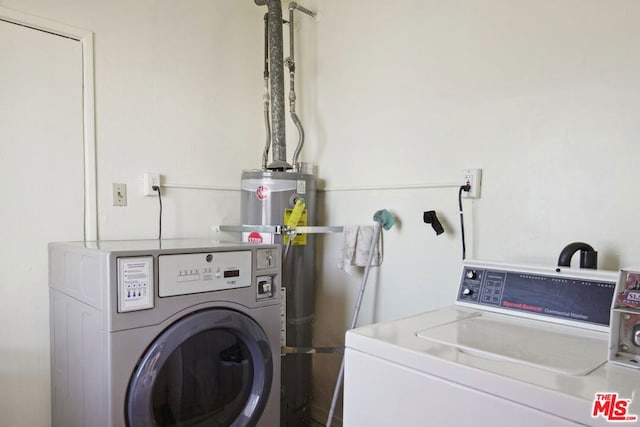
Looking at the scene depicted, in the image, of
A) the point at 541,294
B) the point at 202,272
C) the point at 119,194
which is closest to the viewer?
the point at 541,294

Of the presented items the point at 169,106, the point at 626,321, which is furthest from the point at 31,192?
the point at 626,321

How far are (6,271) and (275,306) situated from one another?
1138 mm

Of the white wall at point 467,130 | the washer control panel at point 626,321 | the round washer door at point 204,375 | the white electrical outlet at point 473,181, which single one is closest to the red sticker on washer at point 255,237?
the white wall at point 467,130

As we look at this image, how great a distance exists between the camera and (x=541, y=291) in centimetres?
131

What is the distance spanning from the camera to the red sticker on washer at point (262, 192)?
2.12 meters

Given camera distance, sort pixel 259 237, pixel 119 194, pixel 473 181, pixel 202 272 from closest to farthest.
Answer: pixel 202 272 → pixel 473 181 → pixel 119 194 → pixel 259 237

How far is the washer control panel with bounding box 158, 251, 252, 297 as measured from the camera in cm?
140

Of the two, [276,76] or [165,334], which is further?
[276,76]

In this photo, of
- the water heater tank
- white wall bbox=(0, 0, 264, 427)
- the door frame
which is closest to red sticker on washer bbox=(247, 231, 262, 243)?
the water heater tank

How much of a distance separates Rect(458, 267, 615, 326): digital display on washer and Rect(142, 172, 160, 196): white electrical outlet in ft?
5.17

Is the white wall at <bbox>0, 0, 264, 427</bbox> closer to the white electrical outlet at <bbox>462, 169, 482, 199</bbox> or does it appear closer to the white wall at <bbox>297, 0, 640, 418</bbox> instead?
the white wall at <bbox>297, 0, 640, 418</bbox>

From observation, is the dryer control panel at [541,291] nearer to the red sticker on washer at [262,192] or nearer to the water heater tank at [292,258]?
the water heater tank at [292,258]

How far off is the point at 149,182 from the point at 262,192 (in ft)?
1.92

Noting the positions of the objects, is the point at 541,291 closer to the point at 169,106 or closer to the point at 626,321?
the point at 626,321
